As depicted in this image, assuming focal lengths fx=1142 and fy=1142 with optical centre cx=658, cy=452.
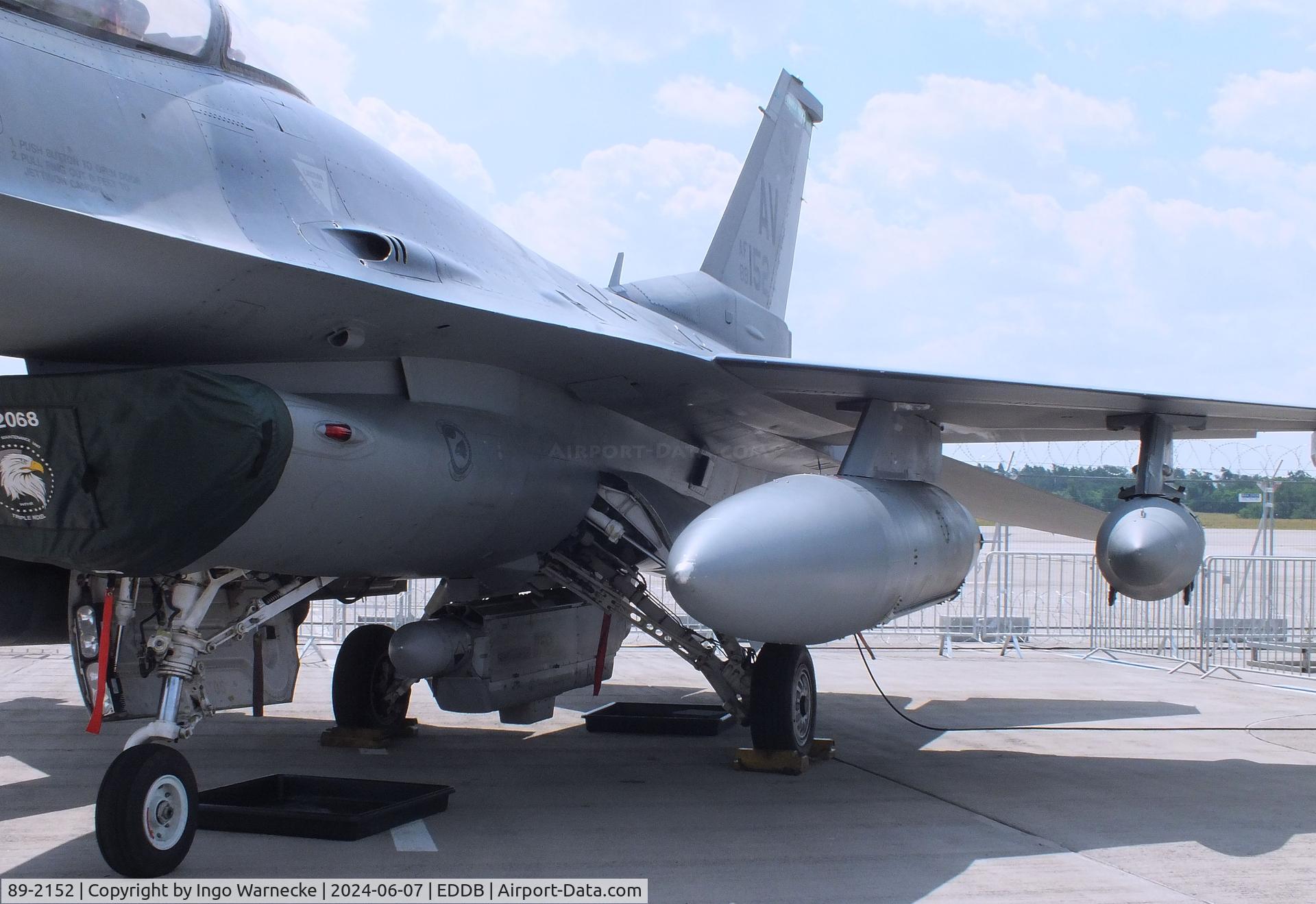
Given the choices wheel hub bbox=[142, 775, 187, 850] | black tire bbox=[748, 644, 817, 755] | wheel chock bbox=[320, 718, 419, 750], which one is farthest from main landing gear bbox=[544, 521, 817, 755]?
wheel hub bbox=[142, 775, 187, 850]

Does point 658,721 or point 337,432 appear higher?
point 337,432

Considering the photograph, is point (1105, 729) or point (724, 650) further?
point (1105, 729)

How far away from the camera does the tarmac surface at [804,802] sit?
4824 millimetres

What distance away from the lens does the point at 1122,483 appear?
56.0ft

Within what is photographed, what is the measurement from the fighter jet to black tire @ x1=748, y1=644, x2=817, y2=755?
0.02 meters

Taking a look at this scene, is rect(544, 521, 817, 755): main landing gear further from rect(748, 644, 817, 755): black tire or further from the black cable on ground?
the black cable on ground

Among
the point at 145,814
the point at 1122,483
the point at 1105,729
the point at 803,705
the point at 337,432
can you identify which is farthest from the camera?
the point at 1122,483

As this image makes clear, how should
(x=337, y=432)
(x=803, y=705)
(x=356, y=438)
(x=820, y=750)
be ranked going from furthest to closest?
(x=820, y=750), (x=803, y=705), (x=356, y=438), (x=337, y=432)

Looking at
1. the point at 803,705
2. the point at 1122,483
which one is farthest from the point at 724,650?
the point at 1122,483

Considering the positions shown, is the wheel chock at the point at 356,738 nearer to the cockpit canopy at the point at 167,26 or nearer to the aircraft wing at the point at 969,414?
the aircraft wing at the point at 969,414

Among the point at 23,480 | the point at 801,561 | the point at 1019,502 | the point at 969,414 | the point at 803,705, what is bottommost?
the point at 803,705

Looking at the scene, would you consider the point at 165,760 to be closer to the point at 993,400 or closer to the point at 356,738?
the point at 356,738

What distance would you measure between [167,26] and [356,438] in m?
1.89

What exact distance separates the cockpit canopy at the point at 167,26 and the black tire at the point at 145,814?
285 cm
